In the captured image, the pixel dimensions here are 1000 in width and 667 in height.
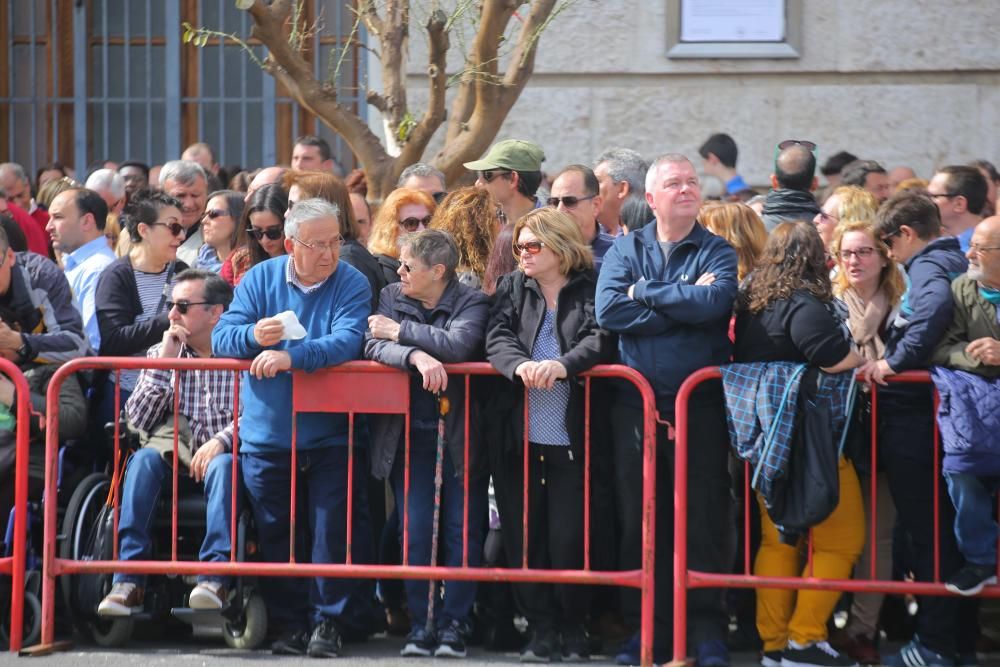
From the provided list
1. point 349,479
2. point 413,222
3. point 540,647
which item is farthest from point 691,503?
point 413,222

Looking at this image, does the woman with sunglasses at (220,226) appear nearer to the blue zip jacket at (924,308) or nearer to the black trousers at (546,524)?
the black trousers at (546,524)

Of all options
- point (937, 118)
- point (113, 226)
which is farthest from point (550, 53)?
point (113, 226)

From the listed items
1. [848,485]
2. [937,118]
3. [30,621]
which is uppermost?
[937,118]

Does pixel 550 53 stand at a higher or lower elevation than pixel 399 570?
higher

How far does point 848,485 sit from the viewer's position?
658cm

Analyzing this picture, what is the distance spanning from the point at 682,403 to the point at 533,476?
0.74m

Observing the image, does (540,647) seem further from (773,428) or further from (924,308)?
(924,308)

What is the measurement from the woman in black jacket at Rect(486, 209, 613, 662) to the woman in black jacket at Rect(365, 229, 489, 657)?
0.42ft

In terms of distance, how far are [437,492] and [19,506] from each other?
Result: 5.61 feet

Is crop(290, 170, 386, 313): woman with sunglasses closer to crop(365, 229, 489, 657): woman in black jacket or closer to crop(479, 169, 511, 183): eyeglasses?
crop(365, 229, 489, 657): woman in black jacket

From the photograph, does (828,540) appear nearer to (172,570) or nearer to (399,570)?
(399,570)

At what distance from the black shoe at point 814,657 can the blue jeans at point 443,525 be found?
1.31 m

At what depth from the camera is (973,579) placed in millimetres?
6363

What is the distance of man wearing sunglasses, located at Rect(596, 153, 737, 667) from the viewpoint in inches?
256
